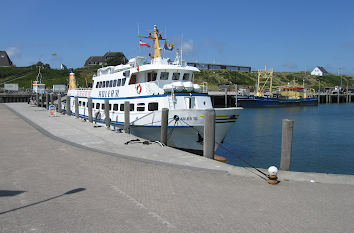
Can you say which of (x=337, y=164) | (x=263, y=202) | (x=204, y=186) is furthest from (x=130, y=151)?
(x=337, y=164)

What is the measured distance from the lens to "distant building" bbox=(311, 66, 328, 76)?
586 feet

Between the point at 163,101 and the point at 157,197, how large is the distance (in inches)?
418

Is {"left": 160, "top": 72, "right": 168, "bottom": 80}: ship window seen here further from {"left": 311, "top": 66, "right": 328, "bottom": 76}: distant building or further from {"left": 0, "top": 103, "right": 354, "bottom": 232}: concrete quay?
{"left": 311, "top": 66, "right": 328, "bottom": 76}: distant building

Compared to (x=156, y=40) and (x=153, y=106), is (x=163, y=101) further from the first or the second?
(x=156, y=40)

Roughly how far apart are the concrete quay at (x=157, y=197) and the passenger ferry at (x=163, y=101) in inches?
218

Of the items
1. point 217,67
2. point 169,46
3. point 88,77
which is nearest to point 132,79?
point 169,46

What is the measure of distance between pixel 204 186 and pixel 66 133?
9919 mm

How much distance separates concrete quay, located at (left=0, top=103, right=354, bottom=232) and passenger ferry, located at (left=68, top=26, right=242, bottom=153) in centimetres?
555

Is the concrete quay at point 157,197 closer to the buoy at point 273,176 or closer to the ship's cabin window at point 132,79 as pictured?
the buoy at point 273,176

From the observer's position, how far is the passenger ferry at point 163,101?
640 inches

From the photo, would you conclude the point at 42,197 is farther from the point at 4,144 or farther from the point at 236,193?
the point at 4,144

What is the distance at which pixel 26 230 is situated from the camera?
5105 millimetres

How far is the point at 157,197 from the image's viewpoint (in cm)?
675

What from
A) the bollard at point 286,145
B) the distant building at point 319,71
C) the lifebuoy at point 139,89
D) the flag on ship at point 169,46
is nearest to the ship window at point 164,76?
the lifebuoy at point 139,89
